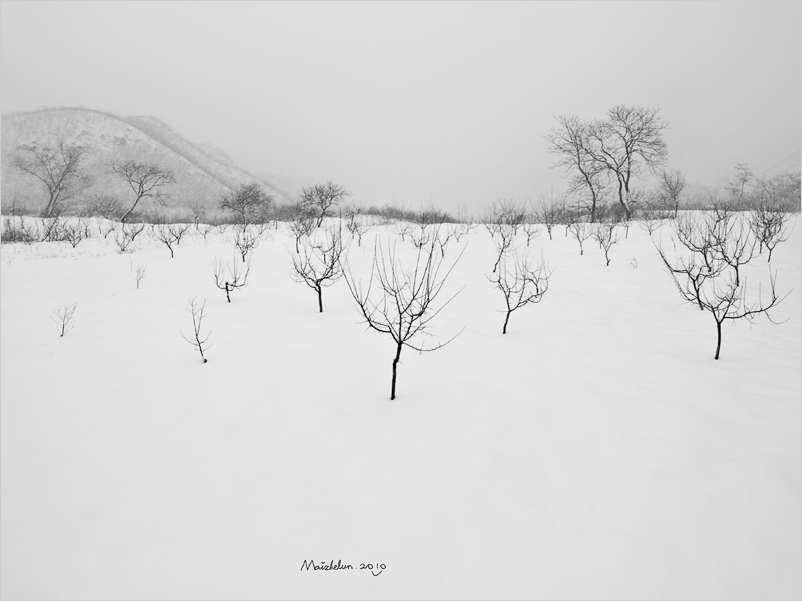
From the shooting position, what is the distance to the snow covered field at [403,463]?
7.13ft

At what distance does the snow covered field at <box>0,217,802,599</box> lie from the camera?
85.5 inches

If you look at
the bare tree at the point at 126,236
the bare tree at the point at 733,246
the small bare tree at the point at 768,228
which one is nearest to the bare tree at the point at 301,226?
the bare tree at the point at 126,236

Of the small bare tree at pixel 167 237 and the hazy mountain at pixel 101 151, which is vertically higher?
the hazy mountain at pixel 101 151

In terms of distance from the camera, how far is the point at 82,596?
6.80 ft

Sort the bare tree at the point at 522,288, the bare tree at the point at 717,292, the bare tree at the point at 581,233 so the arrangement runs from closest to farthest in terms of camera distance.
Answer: the bare tree at the point at 717,292 < the bare tree at the point at 522,288 < the bare tree at the point at 581,233

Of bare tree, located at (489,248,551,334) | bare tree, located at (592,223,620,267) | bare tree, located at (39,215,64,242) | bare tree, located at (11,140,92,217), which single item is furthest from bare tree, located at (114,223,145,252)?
bare tree, located at (592,223,620,267)

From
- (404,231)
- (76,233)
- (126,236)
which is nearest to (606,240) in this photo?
(404,231)

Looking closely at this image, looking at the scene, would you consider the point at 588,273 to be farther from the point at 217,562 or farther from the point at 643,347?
the point at 217,562

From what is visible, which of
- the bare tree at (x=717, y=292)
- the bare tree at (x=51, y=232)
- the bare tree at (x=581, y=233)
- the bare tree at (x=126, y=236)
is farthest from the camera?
the bare tree at (x=51, y=232)

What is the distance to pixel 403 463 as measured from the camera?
9.81 feet

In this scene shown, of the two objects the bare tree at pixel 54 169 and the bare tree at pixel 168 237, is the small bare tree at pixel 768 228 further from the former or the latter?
the bare tree at pixel 54 169

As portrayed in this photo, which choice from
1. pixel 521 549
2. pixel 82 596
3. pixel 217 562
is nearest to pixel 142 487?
pixel 82 596

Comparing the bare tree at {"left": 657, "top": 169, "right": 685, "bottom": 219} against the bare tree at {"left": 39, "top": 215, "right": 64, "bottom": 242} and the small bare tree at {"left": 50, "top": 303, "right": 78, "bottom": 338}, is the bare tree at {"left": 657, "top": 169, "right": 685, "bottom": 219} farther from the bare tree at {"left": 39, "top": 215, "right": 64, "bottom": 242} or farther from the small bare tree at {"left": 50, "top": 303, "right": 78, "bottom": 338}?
the bare tree at {"left": 39, "top": 215, "right": 64, "bottom": 242}
